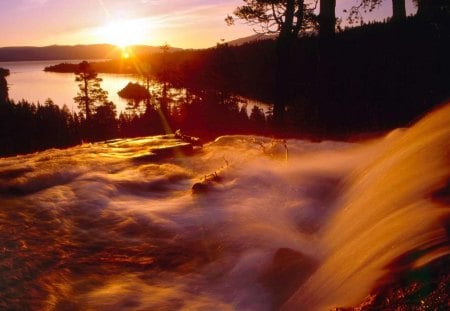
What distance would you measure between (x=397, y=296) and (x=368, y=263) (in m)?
0.51

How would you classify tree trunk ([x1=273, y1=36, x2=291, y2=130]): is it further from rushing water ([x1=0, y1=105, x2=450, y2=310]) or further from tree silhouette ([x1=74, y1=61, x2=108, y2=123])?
tree silhouette ([x1=74, y1=61, x2=108, y2=123])

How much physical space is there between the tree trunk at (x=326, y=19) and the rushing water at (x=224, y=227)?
6680 millimetres

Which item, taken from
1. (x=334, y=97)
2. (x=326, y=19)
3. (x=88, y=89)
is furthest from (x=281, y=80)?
(x=88, y=89)

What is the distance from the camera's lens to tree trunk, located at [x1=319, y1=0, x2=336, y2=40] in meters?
12.5

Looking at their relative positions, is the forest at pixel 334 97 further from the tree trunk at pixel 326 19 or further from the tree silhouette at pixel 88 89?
the tree silhouette at pixel 88 89

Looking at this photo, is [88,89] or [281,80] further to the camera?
[88,89]

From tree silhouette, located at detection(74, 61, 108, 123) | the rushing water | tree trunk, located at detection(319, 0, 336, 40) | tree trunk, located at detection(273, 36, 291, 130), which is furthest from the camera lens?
tree silhouette, located at detection(74, 61, 108, 123)

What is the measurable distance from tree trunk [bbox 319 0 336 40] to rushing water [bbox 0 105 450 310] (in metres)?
6.68

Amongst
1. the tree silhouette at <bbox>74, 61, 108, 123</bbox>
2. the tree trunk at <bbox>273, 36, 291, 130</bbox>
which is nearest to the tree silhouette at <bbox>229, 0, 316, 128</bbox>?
the tree trunk at <bbox>273, 36, 291, 130</bbox>

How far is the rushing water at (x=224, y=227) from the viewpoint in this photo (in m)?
2.71

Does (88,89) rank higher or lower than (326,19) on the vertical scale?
lower

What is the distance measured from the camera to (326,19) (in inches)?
497

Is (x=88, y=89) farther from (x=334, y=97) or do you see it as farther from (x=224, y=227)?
(x=224, y=227)

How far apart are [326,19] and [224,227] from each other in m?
9.78
